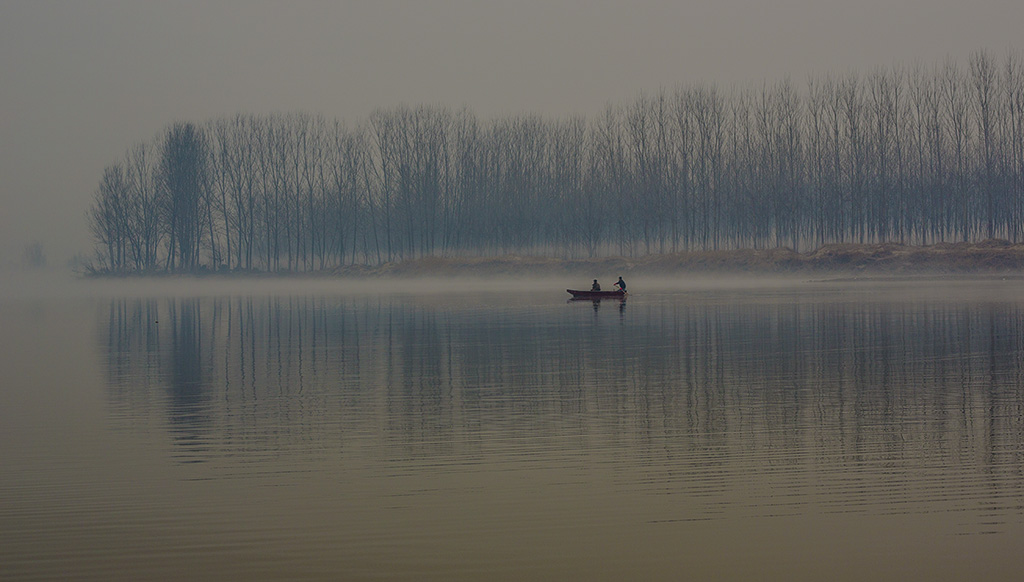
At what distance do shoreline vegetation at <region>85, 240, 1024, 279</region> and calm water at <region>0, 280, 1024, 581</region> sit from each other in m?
50.6

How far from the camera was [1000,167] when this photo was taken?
76312 mm

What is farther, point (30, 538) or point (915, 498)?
point (915, 498)

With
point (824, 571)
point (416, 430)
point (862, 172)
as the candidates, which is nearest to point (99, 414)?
point (416, 430)

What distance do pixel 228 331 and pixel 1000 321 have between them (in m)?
24.3

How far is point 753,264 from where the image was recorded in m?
78.6

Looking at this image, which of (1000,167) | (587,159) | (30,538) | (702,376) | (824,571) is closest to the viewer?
(824,571)

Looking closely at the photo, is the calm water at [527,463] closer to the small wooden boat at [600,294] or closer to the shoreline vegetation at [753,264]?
the small wooden boat at [600,294]

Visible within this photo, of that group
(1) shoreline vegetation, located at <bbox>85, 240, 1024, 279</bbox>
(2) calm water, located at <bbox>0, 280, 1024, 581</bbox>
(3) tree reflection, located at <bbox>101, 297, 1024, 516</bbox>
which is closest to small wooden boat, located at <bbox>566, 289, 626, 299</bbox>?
(3) tree reflection, located at <bbox>101, 297, 1024, 516</bbox>

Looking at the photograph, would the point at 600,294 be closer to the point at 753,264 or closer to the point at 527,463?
the point at 753,264

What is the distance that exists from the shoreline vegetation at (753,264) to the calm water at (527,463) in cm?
5057

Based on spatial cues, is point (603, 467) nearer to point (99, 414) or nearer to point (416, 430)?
point (416, 430)

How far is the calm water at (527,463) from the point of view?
7801 mm

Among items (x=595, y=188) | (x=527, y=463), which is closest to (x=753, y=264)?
(x=595, y=188)

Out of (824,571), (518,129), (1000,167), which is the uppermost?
(518,129)
